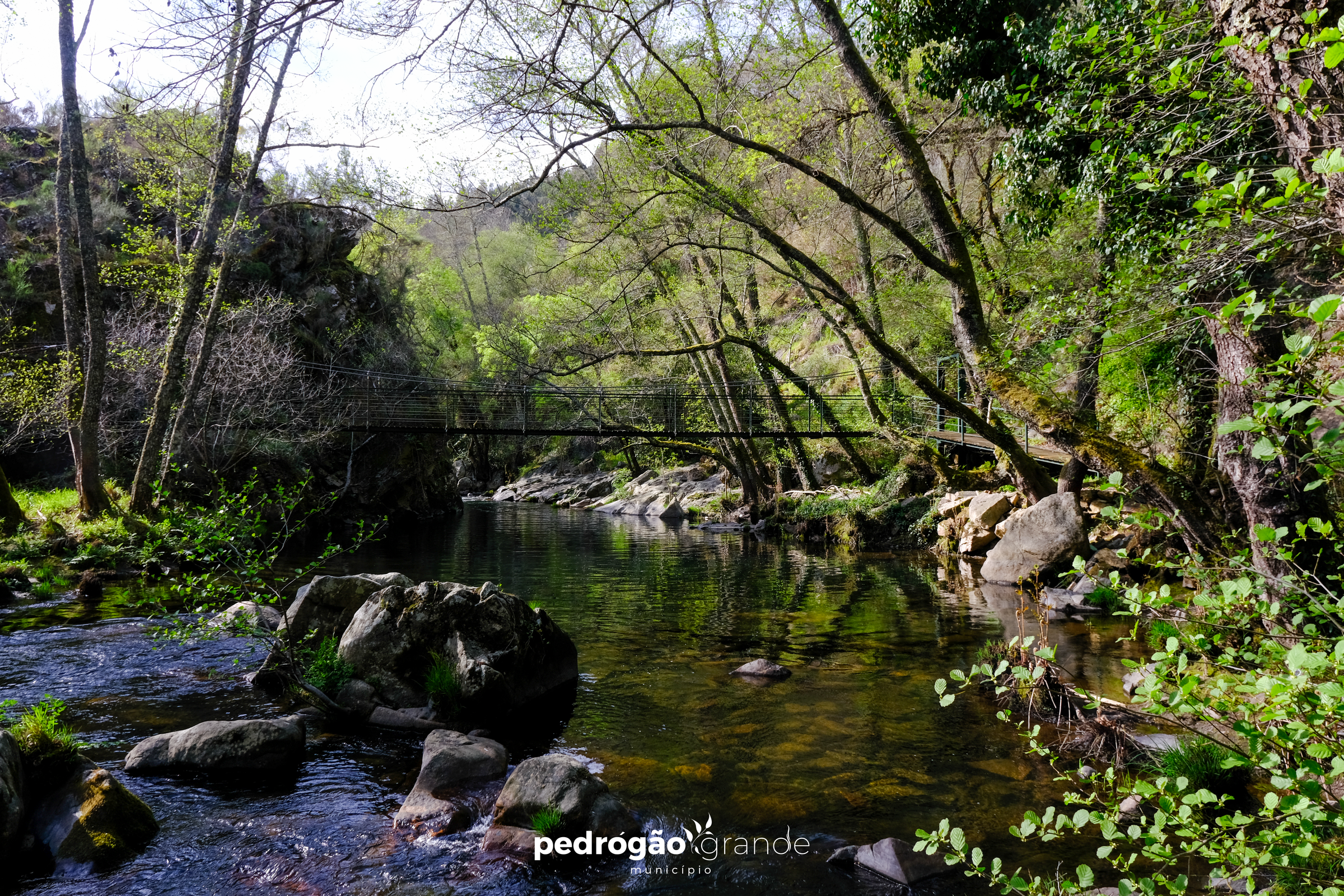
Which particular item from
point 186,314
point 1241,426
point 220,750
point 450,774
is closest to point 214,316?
point 186,314

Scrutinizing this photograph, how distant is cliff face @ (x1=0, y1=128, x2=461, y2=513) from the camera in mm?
12883

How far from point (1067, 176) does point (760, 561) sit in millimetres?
7078

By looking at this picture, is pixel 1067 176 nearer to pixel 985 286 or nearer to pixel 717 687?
pixel 985 286

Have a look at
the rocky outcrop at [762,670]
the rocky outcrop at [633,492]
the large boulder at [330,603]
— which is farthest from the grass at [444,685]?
the rocky outcrop at [633,492]

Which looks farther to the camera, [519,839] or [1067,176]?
[1067,176]

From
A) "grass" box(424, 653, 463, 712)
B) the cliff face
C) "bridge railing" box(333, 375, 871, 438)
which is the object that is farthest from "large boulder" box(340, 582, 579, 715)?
"bridge railing" box(333, 375, 871, 438)

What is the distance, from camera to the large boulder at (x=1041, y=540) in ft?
30.6

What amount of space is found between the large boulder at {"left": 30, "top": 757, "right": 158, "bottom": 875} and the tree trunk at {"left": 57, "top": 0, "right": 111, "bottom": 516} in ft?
27.2

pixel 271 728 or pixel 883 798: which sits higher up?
pixel 271 728

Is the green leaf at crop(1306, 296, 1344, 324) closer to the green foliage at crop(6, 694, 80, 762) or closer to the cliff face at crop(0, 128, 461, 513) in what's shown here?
the green foliage at crop(6, 694, 80, 762)

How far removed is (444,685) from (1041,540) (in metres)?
7.53

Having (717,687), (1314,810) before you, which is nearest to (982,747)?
(717,687)

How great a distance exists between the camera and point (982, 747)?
4.55 metres

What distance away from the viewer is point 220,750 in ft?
13.8
